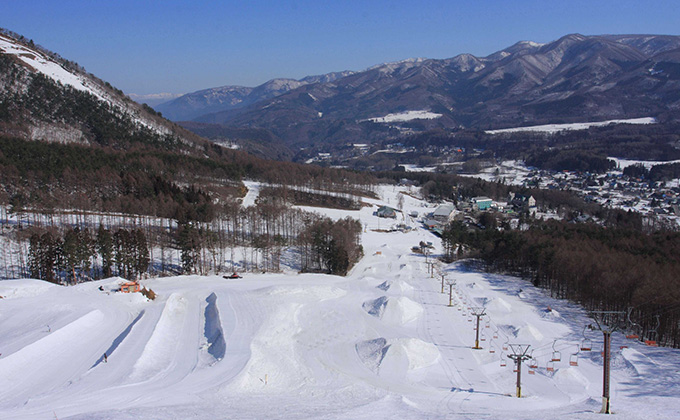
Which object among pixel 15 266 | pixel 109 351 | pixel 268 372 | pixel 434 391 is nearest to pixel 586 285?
pixel 434 391

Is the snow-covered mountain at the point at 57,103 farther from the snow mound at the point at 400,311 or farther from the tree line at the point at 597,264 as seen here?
the snow mound at the point at 400,311

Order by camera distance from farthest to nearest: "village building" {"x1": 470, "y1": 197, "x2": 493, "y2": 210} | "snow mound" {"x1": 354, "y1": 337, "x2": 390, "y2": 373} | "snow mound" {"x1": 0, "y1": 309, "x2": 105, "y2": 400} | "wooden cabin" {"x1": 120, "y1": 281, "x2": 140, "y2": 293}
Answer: "village building" {"x1": 470, "y1": 197, "x2": 493, "y2": 210}, "wooden cabin" {"x1": 120, "y1": 281, "x2": 140, "y2": 293}, "snow mound" {"x1": 354, "y1": 337, "x2": 390, "y2": 373}, "snow mound" {"x1": 0, "y1": 309, "x2": 105, "y2": 400}

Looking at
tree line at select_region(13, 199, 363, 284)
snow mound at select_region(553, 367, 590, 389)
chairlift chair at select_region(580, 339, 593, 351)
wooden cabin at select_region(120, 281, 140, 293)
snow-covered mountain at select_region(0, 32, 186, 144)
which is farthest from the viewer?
snow-covered mountain at select_region(0, 32, 186, 144)

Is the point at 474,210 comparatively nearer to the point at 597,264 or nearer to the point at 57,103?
the point at 597,264

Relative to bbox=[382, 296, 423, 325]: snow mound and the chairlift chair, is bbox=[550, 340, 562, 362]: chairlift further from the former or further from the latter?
bbox=[382, 296, 423, 325]: snow mound

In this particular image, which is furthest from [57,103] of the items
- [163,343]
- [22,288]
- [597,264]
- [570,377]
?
[570,377]

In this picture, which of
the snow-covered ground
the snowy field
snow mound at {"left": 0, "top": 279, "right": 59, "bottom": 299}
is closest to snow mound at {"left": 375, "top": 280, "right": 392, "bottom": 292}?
the snowy field
